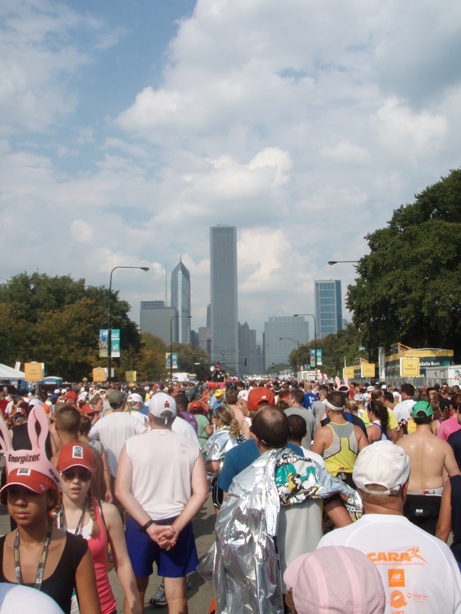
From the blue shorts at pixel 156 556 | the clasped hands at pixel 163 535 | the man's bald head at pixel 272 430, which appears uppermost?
the man's bald head at pixel 272 430

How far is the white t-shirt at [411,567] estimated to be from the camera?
2436 mm

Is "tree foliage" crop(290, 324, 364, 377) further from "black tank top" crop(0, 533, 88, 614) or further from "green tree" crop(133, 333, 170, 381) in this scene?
"black tank top" crop(0, 533, 88, 614)

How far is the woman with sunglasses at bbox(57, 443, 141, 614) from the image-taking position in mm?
3555

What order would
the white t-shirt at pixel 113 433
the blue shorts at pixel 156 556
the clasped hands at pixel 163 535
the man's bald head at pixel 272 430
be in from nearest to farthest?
the man's bald head at pixel 272 430, the clasped hands at pixel 163 535, the blue shorts at pixel 156 556, the white t-shirt at pixel 113 433

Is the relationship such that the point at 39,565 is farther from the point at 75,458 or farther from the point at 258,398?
the point at 258,398

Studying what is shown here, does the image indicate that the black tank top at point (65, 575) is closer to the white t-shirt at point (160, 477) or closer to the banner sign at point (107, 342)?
the white t-shirt at point (160, 477)

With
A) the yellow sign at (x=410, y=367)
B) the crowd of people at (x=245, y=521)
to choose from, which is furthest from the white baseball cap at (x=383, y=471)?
the yellow sign at (x=410, y=367)

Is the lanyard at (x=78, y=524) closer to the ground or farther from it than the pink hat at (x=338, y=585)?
closer to the ground

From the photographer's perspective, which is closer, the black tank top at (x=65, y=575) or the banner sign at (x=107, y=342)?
the black tank top at (x=65, y=575)

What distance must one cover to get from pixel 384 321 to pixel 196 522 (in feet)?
131

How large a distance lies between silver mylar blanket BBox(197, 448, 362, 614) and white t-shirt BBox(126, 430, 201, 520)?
103 centimetres

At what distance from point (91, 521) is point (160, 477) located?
42.5 inches

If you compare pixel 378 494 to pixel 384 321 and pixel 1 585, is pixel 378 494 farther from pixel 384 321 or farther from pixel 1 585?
pixel 384 321

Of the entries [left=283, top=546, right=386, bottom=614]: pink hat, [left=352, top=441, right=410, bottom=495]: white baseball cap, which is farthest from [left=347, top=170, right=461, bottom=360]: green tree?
[left=283, top=546, right=386, bottom=614]: pink hat
